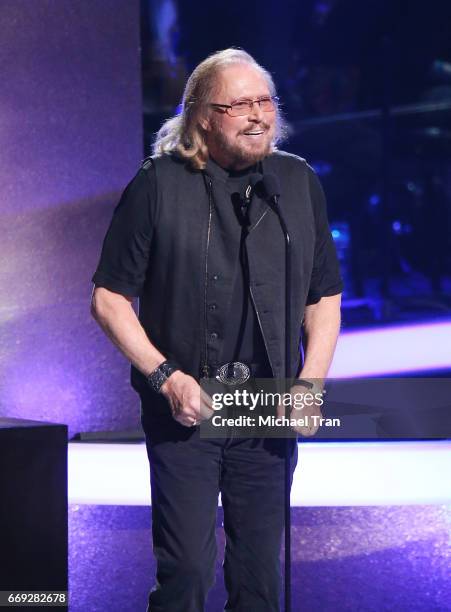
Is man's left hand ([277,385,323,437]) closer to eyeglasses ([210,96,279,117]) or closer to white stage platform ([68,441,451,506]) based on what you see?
eyeglasses ([210,96,279,117])

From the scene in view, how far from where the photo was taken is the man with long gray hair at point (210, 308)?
2.05 metres

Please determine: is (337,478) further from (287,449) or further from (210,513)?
(287,449)

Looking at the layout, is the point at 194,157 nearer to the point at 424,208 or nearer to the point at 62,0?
the point at 62,0

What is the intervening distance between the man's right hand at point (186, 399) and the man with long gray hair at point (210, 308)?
38 mm

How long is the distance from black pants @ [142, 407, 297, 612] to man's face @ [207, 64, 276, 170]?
2.12 feet

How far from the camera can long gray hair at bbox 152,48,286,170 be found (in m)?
2.10

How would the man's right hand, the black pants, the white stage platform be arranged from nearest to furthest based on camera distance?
the man's right hand → the black pants → the white stage platform

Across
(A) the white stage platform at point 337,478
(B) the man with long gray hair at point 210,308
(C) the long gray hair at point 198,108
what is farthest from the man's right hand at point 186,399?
(A) the white stage platform at point 337,478

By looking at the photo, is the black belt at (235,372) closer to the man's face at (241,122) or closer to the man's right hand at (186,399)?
the man's right hand at (186,399)

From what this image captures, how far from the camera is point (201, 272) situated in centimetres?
207

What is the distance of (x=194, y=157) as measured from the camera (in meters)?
2.12

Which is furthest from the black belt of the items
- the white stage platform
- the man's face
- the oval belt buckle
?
the white stage platform

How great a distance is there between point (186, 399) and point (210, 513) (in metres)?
0.33

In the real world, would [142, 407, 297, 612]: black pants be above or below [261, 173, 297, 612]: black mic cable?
below
